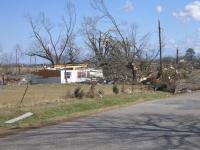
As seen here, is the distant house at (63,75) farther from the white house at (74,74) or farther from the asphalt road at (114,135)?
the asphalt road at (114,135)

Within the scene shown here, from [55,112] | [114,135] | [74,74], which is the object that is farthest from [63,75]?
[114,135]

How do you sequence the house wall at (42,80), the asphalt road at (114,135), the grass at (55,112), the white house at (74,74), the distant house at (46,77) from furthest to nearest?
the distant house at (46,77)
the house wall at (42,80)
the white house at (74,74)
the grass at (55,112)
the asphalt road at (114,135)

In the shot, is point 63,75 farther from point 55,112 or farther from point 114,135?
point 114,135

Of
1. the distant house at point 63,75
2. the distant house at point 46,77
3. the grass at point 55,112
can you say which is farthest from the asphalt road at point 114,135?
the distant house at point 46,77

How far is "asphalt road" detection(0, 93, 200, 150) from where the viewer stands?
1144cm

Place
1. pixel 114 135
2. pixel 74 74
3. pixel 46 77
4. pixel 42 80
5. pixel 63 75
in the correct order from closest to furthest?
pixel 114 135 → pixel 63 75 → pixel 74 74 → pixel 46 77 → pixel 42 80

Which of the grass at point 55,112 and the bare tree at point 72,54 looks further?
the bare tree at point 72,54

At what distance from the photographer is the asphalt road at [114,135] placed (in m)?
11.4

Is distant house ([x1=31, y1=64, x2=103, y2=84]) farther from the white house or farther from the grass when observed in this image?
the grass

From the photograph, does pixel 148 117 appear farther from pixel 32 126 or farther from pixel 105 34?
pixel 105 34

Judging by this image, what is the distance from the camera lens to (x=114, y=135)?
44.2 feet

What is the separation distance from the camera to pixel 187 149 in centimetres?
1075

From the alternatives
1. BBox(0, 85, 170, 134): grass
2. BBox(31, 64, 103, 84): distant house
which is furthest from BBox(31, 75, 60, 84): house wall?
BBox(0, 85, 170, 134): grass

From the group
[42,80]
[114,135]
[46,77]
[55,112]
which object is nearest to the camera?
[114,135]
